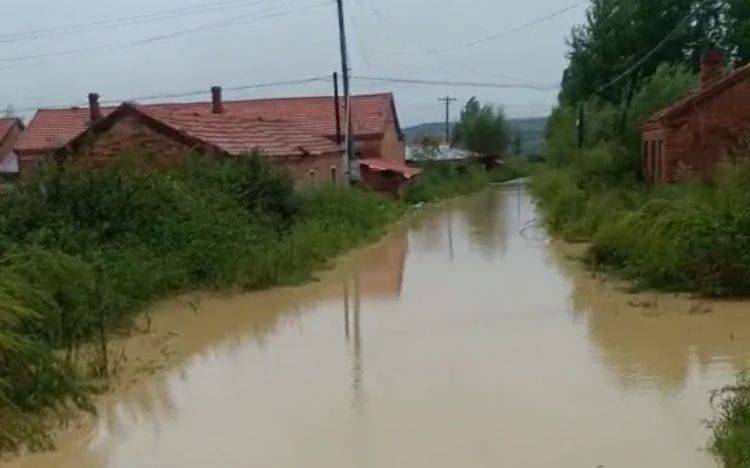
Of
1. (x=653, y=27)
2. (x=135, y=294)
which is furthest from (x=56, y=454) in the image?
(x=653, y=27)

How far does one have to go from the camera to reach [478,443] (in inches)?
351

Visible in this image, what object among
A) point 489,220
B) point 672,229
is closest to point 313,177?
point 489,220

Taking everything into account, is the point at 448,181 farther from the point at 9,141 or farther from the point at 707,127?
the point at 707,127

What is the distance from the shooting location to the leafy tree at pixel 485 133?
73.9 meters

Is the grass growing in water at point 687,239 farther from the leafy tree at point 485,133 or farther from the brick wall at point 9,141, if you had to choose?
the leafy tree at point 485,133

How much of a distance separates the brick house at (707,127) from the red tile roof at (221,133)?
9.80m

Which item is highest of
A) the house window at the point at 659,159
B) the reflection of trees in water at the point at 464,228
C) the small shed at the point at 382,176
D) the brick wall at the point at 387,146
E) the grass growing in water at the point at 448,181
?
the brick wall at the point at 387,146

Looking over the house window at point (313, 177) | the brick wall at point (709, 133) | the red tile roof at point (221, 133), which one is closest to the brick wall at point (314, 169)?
the house window at point (313, 177)

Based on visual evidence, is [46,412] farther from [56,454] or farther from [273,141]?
[273,141]

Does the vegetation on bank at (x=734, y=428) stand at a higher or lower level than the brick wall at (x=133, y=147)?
lower

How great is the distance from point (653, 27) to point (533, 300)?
34.0m

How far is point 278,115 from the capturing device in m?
44.9

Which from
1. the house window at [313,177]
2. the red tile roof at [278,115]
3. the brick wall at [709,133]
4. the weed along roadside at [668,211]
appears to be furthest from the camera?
the red tile roof at [278,115]

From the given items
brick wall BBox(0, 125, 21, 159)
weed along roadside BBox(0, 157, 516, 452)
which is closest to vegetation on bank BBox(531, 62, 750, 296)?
weed along roadside BBox(0, 157, 516, 452)
